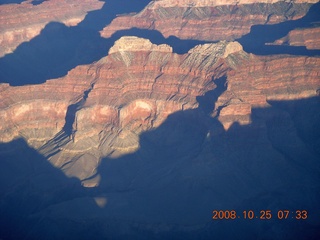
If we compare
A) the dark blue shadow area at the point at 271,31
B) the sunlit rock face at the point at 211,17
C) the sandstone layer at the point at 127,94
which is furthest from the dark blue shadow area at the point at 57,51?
the sandstone layer at the point at 127,94

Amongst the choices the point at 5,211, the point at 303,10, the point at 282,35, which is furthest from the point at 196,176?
the point at 303,10

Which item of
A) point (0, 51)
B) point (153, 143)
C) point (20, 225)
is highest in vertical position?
point (0, 51)

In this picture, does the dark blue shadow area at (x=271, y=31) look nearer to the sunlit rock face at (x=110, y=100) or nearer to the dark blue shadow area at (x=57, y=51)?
the dark blue shadow area at (x=57, y=51)

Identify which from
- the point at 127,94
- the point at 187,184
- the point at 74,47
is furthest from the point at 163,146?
the point at 74,47

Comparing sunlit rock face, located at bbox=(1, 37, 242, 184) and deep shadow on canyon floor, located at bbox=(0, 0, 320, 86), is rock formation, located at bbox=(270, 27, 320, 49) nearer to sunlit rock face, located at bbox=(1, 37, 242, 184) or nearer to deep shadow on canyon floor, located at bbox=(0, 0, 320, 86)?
deep shadow on canyon floor, located at bbox=(0, 0, 320, 86)

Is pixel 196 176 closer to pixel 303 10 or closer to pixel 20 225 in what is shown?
pixel 20 225
